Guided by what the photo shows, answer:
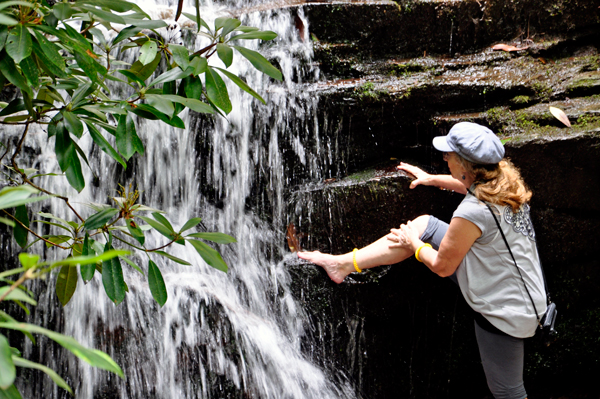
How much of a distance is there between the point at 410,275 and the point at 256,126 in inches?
70.7

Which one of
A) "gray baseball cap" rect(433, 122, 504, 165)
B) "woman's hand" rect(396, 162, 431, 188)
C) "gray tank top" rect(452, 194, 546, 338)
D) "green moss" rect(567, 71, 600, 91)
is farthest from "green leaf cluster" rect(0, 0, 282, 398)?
"green moss" rect(567, 71, 600, 91)

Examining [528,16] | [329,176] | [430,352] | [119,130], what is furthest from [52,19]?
[528,16]

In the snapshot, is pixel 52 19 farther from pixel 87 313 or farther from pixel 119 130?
pixel 87 313

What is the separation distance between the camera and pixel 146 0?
4367 mm

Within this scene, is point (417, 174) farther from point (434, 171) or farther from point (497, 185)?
point (497, 185)

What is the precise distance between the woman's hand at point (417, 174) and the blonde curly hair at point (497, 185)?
2.57 feet

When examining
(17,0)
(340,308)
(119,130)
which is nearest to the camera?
(17,0)

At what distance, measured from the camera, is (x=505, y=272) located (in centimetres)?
244

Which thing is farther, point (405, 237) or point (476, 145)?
point (405, 237)

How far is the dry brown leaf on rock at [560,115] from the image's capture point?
3325 mm

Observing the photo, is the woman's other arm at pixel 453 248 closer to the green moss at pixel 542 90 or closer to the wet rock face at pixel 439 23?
the green moss at pixel 542 90

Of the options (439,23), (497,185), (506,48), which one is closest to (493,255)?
(497,185)

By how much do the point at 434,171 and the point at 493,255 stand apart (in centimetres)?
124

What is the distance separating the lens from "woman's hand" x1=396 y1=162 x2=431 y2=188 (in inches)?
131
